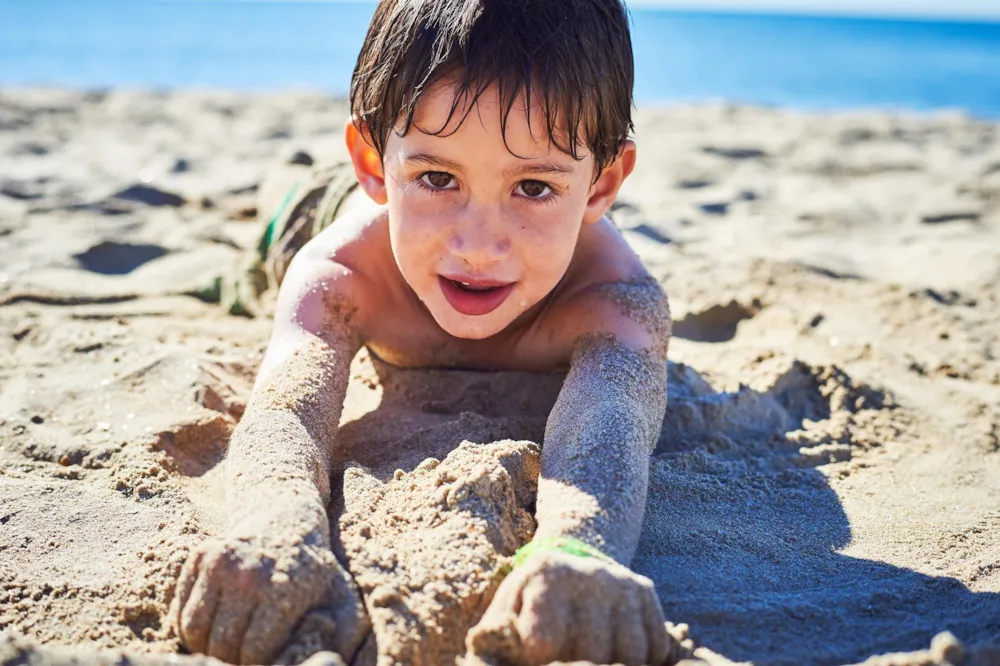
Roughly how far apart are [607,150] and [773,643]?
1.20m

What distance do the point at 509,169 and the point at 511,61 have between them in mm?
236

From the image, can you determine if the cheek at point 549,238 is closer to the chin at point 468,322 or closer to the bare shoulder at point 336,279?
the chin at point 468,322

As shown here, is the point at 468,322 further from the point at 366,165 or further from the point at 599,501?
the point at 599,501

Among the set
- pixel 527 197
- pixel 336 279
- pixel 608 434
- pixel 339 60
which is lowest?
pixel 608 434

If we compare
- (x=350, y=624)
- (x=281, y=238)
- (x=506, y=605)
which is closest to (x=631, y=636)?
(x=506, y=605)

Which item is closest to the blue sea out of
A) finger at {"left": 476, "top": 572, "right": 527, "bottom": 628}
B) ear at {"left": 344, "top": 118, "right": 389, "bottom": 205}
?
ear at {"left": 344, "top": 118, "right": 389, "bottom": 205}

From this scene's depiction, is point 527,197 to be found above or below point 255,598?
above

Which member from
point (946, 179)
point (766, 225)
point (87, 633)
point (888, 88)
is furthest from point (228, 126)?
point (888, 88)

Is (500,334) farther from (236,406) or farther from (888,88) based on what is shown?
(888,88)

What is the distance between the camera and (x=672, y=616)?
5.30 feet

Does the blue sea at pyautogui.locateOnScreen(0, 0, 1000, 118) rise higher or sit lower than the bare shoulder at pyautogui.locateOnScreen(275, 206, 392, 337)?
higher

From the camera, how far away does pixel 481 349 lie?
8.71 ft

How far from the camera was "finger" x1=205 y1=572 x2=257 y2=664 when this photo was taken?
4.69 feet

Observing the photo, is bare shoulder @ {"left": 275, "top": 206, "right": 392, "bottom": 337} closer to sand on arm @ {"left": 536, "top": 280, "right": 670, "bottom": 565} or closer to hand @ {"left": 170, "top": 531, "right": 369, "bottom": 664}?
sand on arm @ {"left": 536, "top": 280, "right": 670, "bottom": 565}
